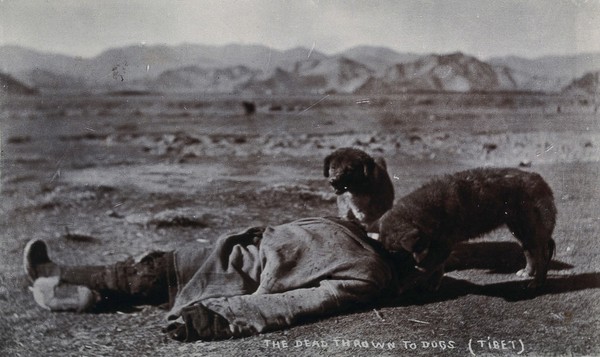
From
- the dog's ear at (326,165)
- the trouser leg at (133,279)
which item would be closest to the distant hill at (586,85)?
the dog's ear at (326,165)

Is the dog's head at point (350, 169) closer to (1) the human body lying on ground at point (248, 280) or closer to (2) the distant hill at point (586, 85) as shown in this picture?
(1) the human body lying on ground at point (248, 280)

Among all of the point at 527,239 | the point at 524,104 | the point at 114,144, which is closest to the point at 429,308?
the point at 527,239

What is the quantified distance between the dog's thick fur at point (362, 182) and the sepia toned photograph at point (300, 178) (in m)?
0.01

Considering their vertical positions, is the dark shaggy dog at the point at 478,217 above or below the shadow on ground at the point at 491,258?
above

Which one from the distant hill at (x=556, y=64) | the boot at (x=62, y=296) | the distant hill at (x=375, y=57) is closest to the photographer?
the distant hill at (x=556, y=64)

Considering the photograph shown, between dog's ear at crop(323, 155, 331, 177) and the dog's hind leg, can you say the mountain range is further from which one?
the dog's hind leg

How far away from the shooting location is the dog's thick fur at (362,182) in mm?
4328

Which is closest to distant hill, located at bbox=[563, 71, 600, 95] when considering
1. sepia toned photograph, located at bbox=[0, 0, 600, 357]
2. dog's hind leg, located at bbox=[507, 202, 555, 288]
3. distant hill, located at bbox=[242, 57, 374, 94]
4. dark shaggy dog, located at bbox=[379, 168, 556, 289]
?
sepia toned photograph, located at bbox=[0, 0, 600, 357]

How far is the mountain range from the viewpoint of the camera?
Answer: 428cm

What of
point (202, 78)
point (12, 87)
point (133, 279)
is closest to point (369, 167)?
point (202, 78)

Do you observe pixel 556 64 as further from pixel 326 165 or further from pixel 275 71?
pixel 275 71

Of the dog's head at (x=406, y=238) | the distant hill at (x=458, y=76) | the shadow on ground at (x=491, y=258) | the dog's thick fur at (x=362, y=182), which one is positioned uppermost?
the distant hill at (x=458, y=76)

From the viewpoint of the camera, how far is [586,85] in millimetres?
4168

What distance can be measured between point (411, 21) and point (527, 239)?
1.66 m
